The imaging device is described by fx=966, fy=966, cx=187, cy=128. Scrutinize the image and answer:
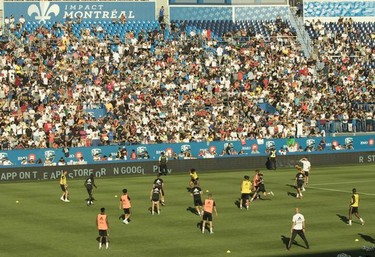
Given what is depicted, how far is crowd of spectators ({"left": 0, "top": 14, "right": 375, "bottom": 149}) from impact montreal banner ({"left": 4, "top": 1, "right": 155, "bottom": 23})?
2.24 metres

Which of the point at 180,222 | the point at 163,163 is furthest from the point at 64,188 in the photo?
the point at 163,163

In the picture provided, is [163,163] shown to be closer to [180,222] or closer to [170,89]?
[170,89]

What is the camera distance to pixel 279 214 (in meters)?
43.7

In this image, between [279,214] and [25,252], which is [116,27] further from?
[25,252]

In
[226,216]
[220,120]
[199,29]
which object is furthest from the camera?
[199,29]

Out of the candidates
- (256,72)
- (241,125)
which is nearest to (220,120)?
(241,125)

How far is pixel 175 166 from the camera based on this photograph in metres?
65.6

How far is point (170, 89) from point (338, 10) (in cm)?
2411

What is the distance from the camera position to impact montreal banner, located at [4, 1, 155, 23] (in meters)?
78.4

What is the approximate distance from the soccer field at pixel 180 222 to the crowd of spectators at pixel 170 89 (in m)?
8.51

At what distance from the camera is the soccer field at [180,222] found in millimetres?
35031

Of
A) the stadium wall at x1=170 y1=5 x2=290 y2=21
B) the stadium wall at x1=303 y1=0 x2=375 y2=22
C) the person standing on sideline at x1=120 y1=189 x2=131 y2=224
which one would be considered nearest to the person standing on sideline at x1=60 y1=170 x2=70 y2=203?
the person standing on sideline at x1=120 y1=189 x2=131 y2=224

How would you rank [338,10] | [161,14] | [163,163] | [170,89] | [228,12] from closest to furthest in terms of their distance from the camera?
[163,163], [170,89], [161,14], [228,12], [338,10]

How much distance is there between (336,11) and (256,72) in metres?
16.0
